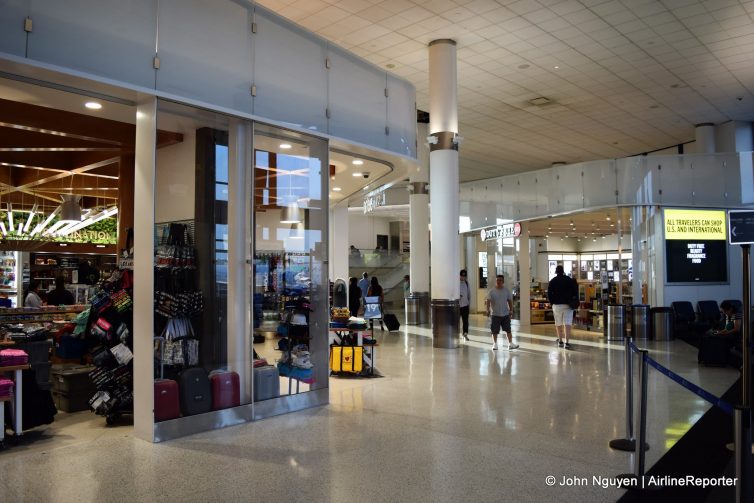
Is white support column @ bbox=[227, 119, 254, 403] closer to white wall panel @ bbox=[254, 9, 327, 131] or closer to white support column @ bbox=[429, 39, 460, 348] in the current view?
white wall panel @ bbox=[254, 9, 327, 131]

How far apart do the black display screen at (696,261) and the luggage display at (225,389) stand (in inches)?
465

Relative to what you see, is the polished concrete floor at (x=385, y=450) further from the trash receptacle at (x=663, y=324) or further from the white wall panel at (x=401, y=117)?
the trash receptacle at (x=663, y=324)

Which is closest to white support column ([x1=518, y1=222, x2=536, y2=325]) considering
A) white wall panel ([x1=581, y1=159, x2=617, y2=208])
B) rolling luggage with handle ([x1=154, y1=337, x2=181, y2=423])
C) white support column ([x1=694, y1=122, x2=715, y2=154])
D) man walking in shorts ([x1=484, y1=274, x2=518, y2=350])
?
white wall panel ([x1=581, y1=159, x2=617, y2=208])

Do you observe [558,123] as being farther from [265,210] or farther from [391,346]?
[265,210]

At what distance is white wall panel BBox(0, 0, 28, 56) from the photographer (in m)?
4.17

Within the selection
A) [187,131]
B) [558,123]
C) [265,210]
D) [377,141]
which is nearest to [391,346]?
[377,141]

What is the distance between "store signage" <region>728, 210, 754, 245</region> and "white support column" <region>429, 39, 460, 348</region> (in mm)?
6476

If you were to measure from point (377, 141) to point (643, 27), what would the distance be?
21.7 feet

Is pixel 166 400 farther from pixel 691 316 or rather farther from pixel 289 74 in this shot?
pixel 691 316

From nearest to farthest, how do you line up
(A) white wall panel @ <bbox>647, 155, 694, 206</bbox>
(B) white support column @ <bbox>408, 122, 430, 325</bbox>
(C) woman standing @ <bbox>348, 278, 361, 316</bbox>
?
(A) white wall panel @ <bbox>647, 155, 694, 206</bbox> → (C) woman standing @ <bbox>348, 278, 361, 316</bbox> → (B) white support column @ <bbox>408, 122, 430, 325</bbox>

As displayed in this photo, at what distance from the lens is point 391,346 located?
12.3 meters

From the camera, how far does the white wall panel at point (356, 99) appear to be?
6.85m

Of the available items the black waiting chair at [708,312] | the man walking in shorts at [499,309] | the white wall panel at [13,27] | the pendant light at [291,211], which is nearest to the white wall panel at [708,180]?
the black waiting chair at [708,312]

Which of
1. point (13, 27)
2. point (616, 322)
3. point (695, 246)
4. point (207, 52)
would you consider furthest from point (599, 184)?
Answer: point (13, 27)
